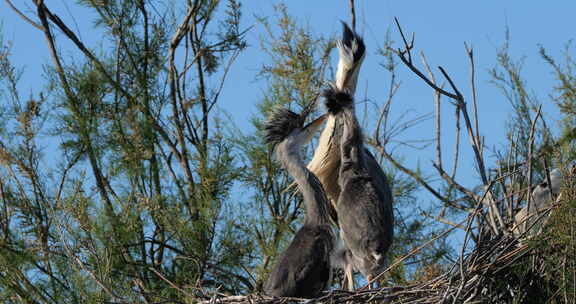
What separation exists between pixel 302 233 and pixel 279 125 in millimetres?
778

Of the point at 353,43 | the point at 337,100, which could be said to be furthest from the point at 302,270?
the point at 353,43

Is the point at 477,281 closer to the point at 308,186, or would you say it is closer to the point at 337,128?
the point at 308,186

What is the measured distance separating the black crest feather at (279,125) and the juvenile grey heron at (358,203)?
0.34 m

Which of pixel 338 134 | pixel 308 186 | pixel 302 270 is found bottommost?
pixel 302 270

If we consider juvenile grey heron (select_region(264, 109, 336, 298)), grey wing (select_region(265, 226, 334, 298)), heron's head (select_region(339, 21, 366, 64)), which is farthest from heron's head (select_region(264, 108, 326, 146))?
grey wing (select_region(265, 226, 334, 298))

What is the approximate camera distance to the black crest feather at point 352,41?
6773 millimetres

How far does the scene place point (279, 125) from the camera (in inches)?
261

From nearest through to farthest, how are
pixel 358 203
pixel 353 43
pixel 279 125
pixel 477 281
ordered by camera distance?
pixel 477 281 → pixel 358 203 → pixel 279 125 → pixel 353 43

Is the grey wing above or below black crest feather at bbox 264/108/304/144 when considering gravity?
below

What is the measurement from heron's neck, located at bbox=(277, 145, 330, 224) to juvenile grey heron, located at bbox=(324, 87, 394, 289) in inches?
3.9

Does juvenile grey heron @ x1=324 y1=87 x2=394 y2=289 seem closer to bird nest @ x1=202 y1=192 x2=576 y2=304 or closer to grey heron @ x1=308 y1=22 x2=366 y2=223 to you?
grey heron @ x1=308 y1=22 x2=366 y2=223

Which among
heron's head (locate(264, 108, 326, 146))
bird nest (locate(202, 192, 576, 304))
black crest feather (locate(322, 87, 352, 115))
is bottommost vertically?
bird nest (locate(202, 192, 576, 304))

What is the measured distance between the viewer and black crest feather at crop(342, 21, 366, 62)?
6.77 metres

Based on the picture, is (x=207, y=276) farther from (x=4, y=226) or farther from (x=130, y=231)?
(x=4, y=226)
